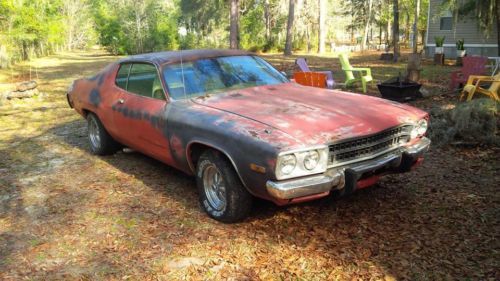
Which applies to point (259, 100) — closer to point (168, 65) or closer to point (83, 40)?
point (168, 65)

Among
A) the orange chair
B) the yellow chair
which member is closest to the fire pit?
the yellow chair

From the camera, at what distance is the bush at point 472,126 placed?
6.11 meters

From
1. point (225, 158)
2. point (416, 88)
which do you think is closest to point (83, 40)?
point (416, 88)

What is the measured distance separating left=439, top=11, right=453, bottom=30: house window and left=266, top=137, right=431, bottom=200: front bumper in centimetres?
2197

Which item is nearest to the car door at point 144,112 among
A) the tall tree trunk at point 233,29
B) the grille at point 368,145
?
the grille at point 368,145

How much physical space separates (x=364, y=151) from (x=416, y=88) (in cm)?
662

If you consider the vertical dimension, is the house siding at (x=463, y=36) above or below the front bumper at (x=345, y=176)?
above

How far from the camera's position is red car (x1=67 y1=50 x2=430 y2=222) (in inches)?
132

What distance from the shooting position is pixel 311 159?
11.0 feet

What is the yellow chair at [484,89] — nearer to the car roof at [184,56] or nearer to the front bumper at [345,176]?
the front bumper at [345,176]

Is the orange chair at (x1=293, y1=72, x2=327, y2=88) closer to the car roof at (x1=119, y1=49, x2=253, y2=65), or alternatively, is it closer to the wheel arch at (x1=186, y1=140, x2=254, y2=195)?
the car roof at (x1=119, y1=49, x2=253, y2=65)

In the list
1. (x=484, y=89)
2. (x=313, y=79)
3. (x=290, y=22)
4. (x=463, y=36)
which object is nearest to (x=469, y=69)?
(x=484, y=89)

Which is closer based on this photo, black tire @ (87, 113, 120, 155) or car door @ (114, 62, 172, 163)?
car door @ (114, 62, 172, 163)

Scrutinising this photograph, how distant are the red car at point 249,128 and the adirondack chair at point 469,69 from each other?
7.13 meters
